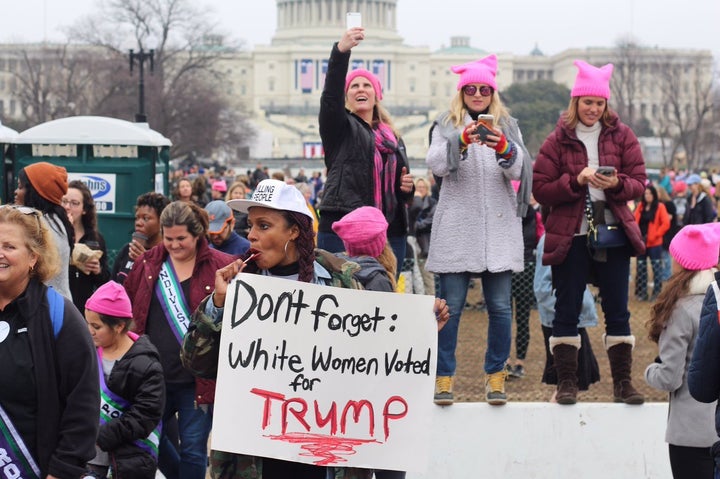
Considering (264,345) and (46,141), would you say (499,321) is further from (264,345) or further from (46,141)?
(46,141)

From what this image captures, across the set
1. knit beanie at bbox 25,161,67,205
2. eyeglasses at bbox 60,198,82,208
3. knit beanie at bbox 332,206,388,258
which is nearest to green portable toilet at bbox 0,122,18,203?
eyeglasses at bbox 60,198,82,208

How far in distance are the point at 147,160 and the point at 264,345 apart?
9136mm

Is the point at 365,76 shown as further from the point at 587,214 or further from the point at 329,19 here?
the point at 329,19

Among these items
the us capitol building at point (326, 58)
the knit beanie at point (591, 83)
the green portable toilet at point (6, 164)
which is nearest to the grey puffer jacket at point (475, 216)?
the knit beanie at point (591, 83)

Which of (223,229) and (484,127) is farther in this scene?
(223,229)

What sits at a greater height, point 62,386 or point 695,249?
point 695,249

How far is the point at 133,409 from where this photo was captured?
568 centimetres

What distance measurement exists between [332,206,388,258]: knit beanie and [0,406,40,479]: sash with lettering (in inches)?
72.5

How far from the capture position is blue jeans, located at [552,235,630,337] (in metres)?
7.45

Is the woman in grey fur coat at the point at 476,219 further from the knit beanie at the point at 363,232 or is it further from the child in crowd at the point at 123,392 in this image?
the child in crowd at the point at 123,392

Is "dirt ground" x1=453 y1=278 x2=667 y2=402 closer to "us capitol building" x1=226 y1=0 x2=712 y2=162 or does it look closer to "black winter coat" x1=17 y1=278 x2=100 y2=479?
"black winter coat" x1=17 y1=278 x2=100 y2=479

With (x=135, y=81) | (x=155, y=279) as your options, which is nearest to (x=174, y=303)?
(x=155, y=279)

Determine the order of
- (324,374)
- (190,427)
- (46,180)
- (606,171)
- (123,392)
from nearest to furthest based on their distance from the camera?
(324,374) → (123,392) → (190,427) → (46,180) → (606,171)

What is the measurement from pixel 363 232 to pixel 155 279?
1.30 m
